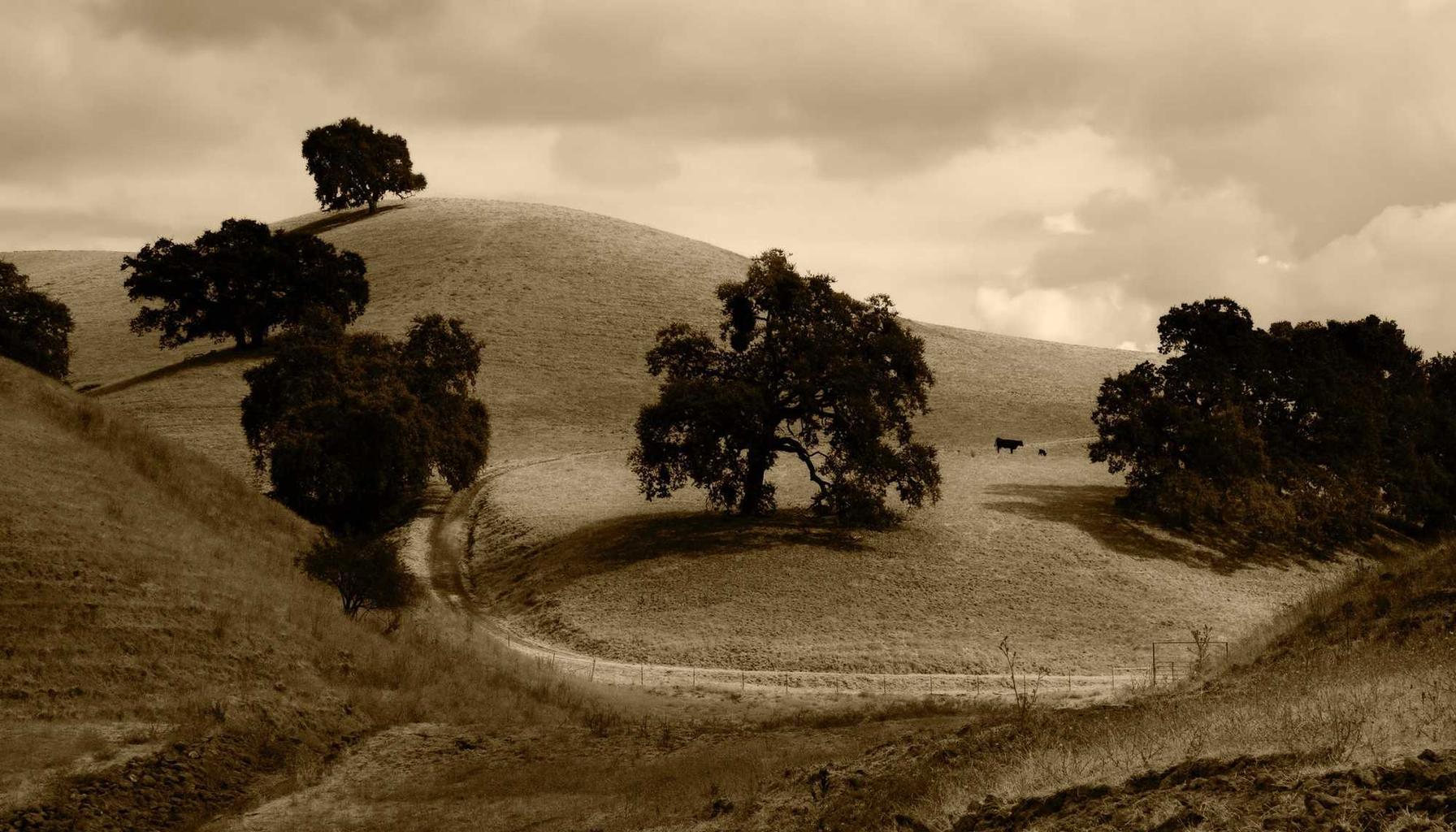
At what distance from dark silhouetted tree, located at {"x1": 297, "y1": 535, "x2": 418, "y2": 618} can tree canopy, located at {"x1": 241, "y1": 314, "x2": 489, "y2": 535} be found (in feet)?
62.8

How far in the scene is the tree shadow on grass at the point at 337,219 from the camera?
155250mm

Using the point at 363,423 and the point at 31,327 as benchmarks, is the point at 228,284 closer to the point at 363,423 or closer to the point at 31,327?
the point at 31,327

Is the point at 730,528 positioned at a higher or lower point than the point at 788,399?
lower

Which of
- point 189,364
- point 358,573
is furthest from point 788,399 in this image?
point 189,364

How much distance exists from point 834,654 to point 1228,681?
66.2 ft

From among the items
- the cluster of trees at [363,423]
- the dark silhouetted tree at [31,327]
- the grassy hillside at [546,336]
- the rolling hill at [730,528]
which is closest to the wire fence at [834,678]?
the rolling hill at [730,528]

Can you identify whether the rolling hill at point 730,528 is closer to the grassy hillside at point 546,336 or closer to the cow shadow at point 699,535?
A: the cow shadow at point 699,535

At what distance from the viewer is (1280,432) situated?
217 ft

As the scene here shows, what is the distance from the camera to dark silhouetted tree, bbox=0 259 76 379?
77688 mm

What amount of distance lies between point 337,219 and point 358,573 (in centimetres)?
13955

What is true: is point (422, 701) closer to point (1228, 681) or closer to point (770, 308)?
point (1228, 681)

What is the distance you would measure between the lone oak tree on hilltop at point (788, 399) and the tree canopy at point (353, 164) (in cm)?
11658

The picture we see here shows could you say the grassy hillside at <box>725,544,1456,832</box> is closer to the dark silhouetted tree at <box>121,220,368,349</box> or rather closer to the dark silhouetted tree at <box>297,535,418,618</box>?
the dark silhouetted tree at <box>297,535,418,618</box>

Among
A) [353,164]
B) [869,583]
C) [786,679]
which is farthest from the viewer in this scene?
[353,164]
